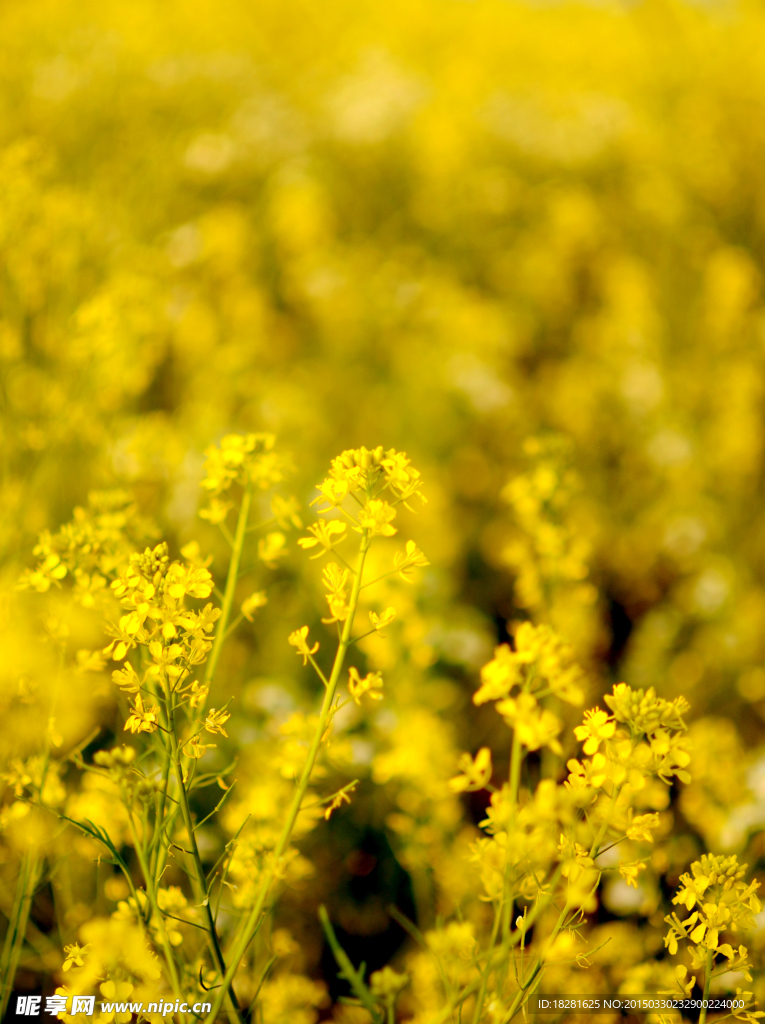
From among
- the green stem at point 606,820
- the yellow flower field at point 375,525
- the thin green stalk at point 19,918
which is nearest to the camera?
the green stem at point 606,820

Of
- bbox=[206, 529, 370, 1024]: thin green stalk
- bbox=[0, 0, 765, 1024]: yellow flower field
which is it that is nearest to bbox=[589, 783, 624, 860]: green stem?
bbox=[0, 0, 765, 1024]: yellow flower field

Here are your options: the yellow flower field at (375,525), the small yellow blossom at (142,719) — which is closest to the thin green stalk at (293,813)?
the yellow flower field at (375,525)

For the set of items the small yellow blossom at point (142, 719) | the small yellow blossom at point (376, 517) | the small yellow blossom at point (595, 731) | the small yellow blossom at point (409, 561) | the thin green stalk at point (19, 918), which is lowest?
the thin green stalk at point (19, 918)

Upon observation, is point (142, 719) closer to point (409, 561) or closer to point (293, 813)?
point (293, 813)

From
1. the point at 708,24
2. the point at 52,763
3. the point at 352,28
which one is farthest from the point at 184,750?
the point at 708,24

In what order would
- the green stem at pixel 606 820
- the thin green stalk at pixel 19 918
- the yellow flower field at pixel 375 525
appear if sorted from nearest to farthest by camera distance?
the green stem at pixel 606 820, the yellow flower field at pixel 375 525, the thin green stalk at pixel 19 918

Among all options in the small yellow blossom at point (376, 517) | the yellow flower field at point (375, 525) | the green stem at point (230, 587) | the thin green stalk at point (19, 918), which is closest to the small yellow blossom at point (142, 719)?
the yellow flower field at point (375, 525)

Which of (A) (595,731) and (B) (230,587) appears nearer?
(A) (595,731)

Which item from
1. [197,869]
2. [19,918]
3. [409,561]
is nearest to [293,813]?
[197,869]

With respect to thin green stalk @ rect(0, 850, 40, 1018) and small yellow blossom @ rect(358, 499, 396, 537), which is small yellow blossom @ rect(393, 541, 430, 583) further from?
thin green stalk @ rect(0, 850, 40, 1018)

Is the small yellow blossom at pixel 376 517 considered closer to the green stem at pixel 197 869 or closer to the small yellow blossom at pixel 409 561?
the small yellow blossom at pixel 409 561

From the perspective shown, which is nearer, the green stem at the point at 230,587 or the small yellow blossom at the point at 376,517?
the small yellow blossom at the point at 376,517

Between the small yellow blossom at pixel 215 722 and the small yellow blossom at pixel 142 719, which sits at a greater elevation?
the small yellow blossom at pixel 142 719

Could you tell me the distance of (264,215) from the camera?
4.07m
